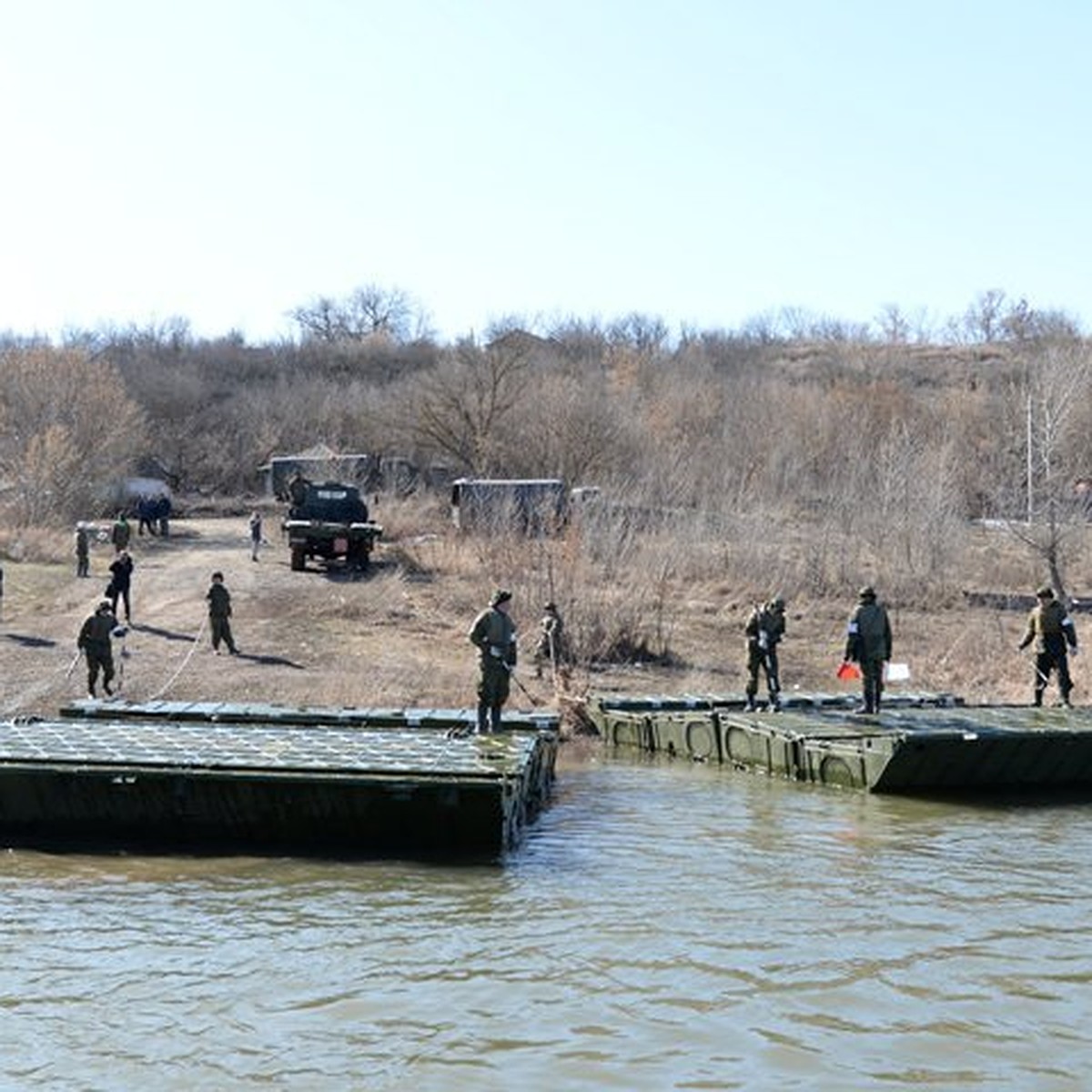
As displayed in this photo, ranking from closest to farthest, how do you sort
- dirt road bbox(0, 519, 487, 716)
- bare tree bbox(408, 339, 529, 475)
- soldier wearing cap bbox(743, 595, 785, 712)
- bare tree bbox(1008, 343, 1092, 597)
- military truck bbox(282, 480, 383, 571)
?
1. soldier wearing cap bbox(743, 595, 785, 712)
2. dirt road bbox(0, 519, 487, 716)
3. bare tree bbox(1008, 343, 1092, 597)
4. military truck bbox(282, 480, 383, 571)
5. bare tree bbox(408, 339, 529, 475)

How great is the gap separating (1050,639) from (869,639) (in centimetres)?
289

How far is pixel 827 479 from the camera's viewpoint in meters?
52.0

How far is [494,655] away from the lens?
19.3 meters

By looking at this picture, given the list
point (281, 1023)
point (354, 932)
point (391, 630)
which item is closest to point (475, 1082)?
point (281, 1023)

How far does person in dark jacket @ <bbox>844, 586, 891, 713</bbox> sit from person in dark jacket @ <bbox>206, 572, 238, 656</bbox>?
40.3 ft

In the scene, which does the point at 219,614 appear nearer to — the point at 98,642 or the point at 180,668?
the point at 180,668

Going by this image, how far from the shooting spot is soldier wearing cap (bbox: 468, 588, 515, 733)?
1917 centimetres

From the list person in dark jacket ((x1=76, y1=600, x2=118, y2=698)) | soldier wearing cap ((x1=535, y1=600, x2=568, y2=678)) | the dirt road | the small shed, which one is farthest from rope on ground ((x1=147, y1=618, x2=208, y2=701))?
the small shed

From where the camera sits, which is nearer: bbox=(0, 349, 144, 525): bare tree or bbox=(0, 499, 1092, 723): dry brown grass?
bbox=(0, 499, 1092, 723): dry brown grass

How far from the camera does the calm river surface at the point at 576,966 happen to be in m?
9.88

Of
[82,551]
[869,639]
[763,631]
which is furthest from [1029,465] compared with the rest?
[82,551]

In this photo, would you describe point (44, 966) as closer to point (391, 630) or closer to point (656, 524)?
point (391, 630)

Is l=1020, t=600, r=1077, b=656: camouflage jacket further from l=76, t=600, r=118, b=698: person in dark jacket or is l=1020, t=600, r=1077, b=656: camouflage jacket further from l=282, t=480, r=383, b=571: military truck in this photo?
l=282, t=480, r=383, b=571: military truck

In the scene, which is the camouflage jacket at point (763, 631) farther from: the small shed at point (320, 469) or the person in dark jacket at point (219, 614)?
the small shed at point (320, 469)
